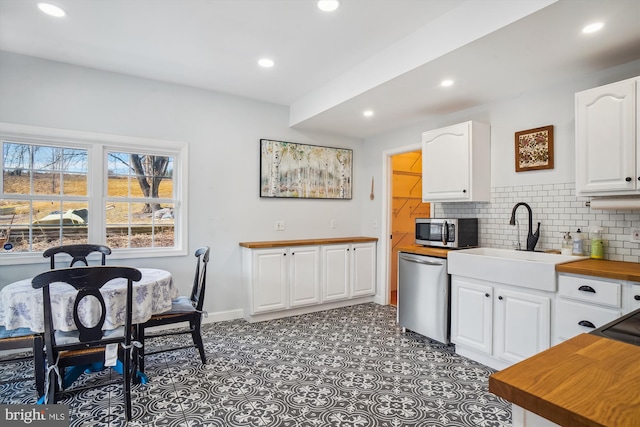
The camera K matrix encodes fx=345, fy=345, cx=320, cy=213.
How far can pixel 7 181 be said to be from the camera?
3141 mm

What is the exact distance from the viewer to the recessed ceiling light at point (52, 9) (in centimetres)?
238

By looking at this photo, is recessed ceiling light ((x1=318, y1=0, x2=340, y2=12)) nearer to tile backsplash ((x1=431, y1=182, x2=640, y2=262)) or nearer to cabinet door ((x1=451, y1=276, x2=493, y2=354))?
tile backsplash ((x1=431, y1=182, x2=640, y2=262))

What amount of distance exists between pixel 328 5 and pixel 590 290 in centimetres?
255

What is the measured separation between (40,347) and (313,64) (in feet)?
9.89

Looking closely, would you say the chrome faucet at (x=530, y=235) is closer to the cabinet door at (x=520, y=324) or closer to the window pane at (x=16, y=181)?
the cabinet door at (x=520, y=324)

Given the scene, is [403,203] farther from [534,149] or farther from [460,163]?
[534,149]

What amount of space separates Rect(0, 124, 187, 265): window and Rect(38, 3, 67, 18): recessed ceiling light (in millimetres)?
1136

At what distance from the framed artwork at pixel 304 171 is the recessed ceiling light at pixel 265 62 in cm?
115

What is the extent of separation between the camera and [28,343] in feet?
7.20

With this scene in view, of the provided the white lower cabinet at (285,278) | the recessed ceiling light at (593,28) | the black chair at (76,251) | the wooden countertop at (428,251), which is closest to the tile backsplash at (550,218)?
the wooden countertop at (428,251)

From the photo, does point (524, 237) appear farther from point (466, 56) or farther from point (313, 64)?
point (313, 64)

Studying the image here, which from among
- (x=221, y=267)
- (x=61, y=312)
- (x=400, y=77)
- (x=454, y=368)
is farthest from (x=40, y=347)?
(x=400, y=77)

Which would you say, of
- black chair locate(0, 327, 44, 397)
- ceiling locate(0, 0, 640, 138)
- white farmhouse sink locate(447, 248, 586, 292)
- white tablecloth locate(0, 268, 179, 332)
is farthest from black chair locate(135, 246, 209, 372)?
white farmhouse sink locate(447, 248, 586, 292)

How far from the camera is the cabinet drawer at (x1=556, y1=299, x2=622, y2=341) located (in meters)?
2.17
